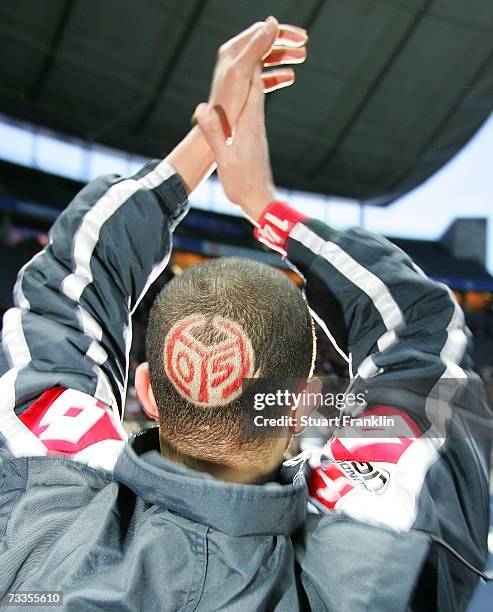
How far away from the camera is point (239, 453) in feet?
0.81

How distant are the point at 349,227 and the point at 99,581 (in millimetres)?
239

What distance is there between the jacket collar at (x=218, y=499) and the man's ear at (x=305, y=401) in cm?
4

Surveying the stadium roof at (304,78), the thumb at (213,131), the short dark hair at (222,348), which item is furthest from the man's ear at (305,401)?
the stadium roof at (304,78)

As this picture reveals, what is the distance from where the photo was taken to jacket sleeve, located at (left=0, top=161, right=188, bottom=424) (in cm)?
34

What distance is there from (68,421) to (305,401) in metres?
0.15

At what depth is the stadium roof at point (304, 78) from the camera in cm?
79

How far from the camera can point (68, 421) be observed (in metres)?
0.32

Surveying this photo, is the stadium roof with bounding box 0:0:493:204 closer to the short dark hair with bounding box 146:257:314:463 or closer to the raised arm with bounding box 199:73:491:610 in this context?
the raised arm with bounding box 199:73:491:610

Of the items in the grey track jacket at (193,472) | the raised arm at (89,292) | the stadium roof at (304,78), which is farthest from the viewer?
the stadium roof at (304,78)

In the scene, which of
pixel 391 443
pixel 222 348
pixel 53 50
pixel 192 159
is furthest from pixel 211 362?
pixel 53 50

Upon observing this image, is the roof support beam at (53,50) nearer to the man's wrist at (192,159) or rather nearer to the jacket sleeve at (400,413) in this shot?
the man's wrist at (192,159)

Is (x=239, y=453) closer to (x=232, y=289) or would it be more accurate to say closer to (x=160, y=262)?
(x=232, y=289)

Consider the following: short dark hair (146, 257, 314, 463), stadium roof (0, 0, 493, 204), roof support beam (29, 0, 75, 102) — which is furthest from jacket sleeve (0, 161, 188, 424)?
roof support beam (29, 0, 75, 102)

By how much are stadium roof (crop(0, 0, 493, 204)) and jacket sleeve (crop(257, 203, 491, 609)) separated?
0.54 m
